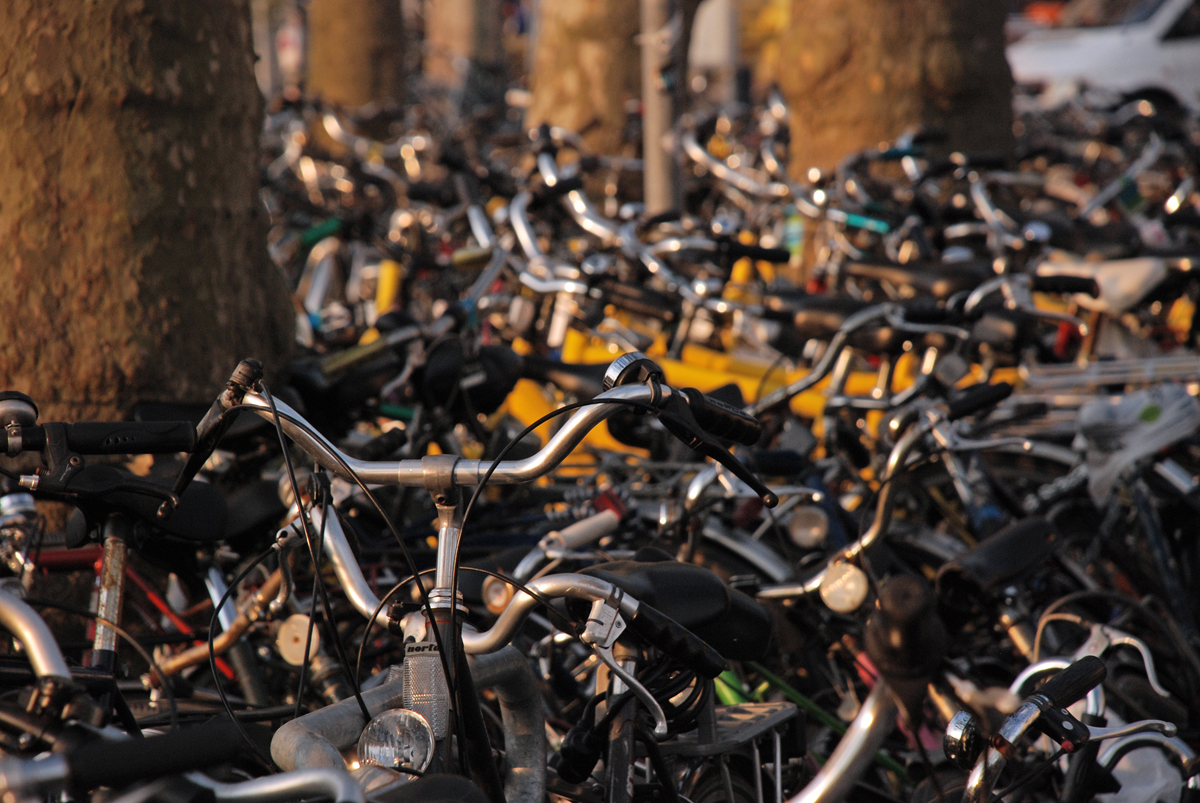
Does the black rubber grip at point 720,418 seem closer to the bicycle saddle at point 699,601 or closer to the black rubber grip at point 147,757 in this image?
the bicycle saddle at point 699,601

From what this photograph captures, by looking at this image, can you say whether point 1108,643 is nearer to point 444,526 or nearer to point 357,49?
point 444,526

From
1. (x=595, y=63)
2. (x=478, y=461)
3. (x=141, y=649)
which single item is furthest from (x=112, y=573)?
(x=595, y=63)

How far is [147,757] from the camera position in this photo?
121cm

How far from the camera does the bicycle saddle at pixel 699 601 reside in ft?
5.93

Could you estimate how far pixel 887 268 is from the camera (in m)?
4.34

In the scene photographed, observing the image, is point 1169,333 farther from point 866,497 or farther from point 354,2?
point 354,2

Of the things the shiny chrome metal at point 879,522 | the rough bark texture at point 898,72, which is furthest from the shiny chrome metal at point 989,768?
the rough bark texture at point 898,72

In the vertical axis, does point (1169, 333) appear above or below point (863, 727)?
below

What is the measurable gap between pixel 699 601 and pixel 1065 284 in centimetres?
258

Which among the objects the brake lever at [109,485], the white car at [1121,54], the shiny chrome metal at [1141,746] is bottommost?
the shiny chrome metal at [1141,746]

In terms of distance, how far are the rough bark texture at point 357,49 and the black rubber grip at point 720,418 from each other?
1090 cm

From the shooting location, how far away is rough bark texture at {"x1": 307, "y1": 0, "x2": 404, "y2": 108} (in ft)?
38.9

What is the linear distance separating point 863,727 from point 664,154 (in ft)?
15.9

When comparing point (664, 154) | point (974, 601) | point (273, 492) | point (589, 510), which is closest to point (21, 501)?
point (273, 492)
